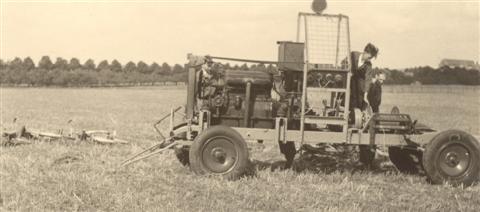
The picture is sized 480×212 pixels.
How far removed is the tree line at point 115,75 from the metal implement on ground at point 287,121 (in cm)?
44

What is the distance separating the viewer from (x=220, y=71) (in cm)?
949

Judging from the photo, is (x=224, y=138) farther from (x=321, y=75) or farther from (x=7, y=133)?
(x=7, y=133)

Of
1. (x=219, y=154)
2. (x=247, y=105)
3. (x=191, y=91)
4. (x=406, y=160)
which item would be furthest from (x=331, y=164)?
(x=191, y=91)

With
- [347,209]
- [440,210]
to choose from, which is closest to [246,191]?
[347,209]

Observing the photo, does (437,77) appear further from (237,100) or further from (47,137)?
(237,100)

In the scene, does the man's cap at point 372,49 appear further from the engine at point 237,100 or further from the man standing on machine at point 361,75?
the engine at point 237,100

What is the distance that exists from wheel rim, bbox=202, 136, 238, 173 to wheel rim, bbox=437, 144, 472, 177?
3.22 meters

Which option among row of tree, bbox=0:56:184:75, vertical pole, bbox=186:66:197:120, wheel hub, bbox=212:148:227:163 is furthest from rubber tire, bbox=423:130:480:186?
row of tree, bbox=0:56:184:75

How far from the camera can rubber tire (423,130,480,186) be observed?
8797mm

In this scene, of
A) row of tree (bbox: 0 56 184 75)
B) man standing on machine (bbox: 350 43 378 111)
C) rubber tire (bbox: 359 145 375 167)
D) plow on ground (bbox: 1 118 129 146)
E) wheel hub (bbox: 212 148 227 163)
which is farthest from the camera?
row of tree (bbox: 0 56 184 75)

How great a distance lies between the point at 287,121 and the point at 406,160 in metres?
2.71

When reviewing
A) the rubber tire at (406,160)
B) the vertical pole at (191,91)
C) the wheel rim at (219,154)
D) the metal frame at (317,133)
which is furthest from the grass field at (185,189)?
the vertical pole at (191,91)

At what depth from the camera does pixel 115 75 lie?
103750 mm

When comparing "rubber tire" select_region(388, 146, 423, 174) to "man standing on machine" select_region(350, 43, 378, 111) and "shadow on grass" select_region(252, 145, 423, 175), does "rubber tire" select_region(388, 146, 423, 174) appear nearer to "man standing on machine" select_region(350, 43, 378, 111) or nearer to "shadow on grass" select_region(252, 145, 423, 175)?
"shadow on grass" select_region(252, 145, 423, 175)
